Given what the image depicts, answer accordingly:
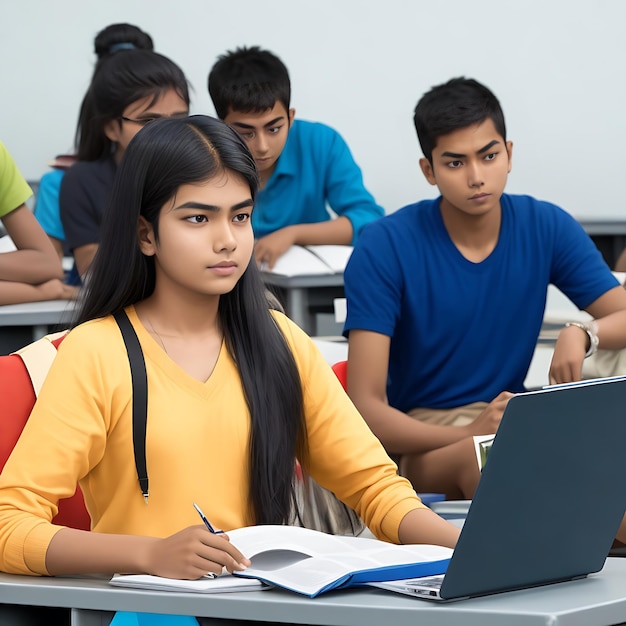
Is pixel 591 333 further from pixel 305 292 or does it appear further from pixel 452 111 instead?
pixel 305 292

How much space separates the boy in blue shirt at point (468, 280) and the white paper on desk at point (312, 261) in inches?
28.1

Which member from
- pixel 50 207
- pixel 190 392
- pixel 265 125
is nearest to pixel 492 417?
pixel 190 392

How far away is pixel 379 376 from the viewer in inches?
89.7

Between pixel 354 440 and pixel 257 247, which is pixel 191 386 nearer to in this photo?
pixel 354 440

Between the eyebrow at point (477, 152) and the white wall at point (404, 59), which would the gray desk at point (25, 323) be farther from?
the white wall at point (404, 59)

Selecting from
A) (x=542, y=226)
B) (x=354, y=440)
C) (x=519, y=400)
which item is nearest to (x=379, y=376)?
(x=542, y=226)

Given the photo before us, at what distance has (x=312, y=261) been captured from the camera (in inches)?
129

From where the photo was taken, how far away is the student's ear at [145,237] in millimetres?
1615

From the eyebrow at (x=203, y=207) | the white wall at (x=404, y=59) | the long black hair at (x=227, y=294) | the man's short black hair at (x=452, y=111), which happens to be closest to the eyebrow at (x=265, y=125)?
the man's short black hair at (x=452, y=111)

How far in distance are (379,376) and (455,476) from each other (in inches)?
9.2

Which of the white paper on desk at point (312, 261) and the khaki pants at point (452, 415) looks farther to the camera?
the white paper on desk at point (312, 261)

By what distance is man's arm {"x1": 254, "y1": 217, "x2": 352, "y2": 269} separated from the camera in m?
3.31

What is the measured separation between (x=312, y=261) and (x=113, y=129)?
60cm

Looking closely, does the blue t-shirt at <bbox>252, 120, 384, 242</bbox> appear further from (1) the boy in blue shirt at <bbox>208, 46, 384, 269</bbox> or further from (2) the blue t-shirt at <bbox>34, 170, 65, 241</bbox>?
(2) the blue t-shirt at <bbox>34, 170, 65, 241</bbox>
